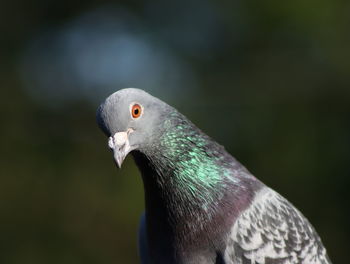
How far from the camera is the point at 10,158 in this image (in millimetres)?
11625

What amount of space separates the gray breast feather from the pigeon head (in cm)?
82

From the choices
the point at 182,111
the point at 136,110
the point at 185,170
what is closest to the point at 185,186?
the point at 185,170

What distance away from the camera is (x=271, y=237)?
14.7ft

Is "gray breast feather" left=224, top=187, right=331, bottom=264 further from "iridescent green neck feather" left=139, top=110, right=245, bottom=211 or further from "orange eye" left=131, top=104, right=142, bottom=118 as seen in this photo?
"orange eye" left=131, top=104, right=142, bottom=118

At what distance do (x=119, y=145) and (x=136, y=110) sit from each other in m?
0.29

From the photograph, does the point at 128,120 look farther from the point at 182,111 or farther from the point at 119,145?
the point at 182,111

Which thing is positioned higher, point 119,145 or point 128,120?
point 128,120

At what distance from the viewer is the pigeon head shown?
4.00 m

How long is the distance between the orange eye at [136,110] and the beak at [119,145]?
116mm

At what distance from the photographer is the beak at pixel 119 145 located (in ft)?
12.9

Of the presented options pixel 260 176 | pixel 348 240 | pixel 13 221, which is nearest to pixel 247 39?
pixel 260 176

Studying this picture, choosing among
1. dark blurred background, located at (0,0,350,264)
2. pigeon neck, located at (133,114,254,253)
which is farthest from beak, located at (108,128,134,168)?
dark blurred background, located at (0,0,350,264)

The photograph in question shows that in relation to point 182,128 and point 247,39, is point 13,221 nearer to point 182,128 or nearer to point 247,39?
point 247,39

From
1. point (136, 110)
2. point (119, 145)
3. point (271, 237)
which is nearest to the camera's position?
point (119, 145)
